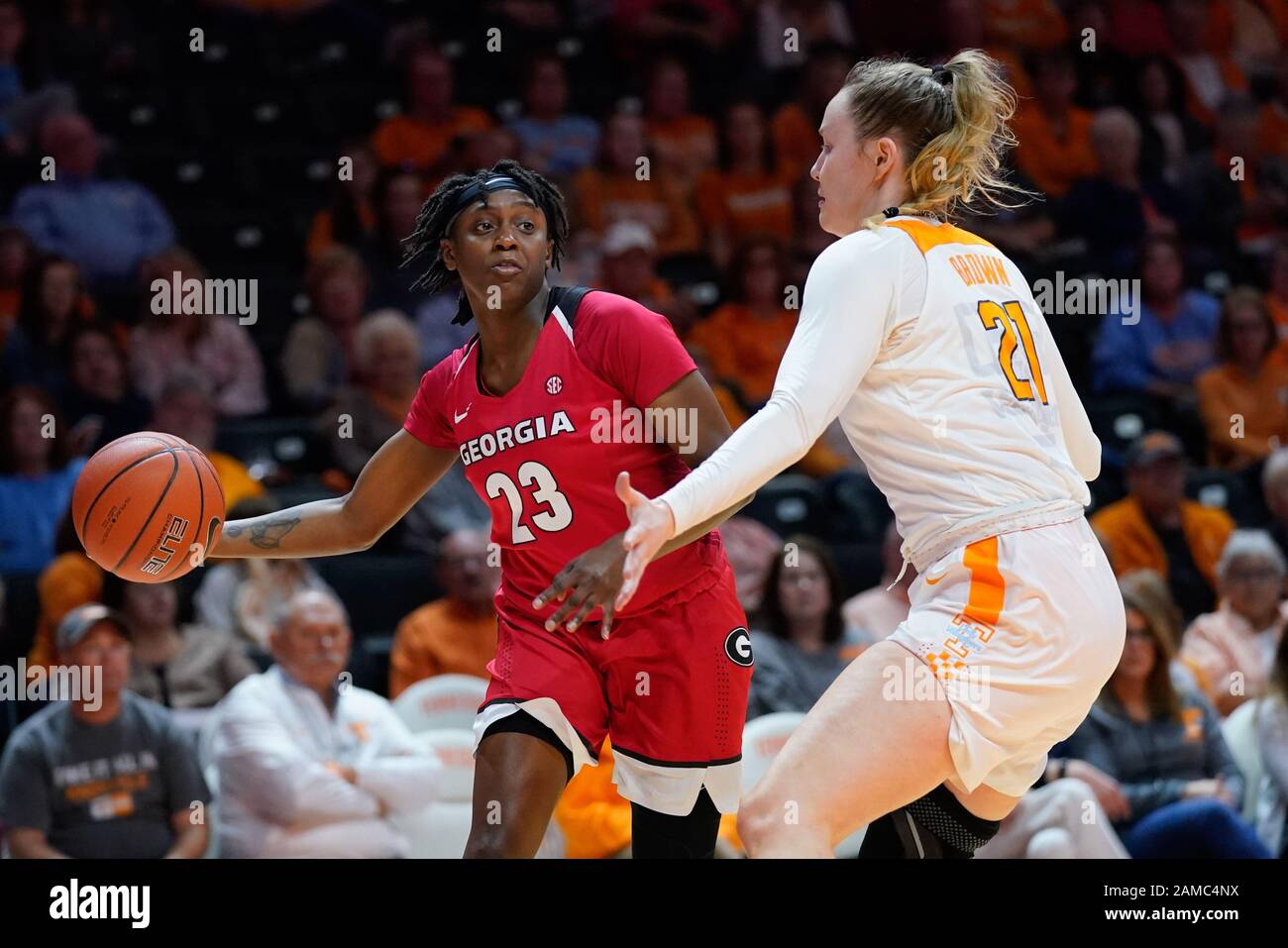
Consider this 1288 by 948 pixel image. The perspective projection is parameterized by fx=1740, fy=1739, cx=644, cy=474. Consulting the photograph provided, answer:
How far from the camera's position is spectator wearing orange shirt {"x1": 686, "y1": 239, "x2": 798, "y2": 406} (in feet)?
25.8

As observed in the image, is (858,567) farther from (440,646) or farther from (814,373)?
(814,373)

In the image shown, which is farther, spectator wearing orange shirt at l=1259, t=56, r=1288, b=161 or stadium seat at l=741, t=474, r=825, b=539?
spectator wearing orange shirt at l=1259, t=56, r=1288, b=161

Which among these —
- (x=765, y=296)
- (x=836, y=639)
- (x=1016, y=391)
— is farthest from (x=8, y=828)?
(x=765, y=296)

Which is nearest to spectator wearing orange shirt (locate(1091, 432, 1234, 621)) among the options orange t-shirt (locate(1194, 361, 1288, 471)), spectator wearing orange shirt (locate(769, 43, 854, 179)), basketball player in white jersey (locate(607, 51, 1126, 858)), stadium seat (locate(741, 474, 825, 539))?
orange t-shirt (locate(1194, 361, 1288, 471))

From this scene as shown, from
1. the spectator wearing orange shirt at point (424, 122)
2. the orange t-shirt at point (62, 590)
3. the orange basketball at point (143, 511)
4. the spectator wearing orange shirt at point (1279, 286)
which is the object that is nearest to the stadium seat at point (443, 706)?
the orange t-shirt at point (62, 590)

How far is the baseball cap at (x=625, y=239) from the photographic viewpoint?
777 centimetres

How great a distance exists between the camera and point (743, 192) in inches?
341

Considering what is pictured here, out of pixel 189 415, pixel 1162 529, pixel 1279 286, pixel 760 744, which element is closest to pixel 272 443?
pixel 189 415

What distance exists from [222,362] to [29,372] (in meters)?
0.79

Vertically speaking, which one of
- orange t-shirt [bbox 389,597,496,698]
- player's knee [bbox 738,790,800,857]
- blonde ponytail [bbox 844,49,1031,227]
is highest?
blonde ponytail [bbox 844,49,1031,227]

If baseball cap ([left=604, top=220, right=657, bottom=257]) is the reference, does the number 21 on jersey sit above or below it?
below

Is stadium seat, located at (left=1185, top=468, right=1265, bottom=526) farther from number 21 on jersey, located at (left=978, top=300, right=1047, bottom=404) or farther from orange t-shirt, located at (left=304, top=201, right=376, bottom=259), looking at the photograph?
number 21 on jersey, located at (left=978, top=300, right=1047, bottom=404)

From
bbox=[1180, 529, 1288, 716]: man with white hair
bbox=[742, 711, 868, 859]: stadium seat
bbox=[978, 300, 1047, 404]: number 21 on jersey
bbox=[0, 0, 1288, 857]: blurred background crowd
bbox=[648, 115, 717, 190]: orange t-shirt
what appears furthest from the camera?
bbox=[648, 115, 717, 190]: orange t-shirt

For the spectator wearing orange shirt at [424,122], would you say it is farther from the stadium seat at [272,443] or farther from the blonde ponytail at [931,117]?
the blonde ponytail at [931,117]
